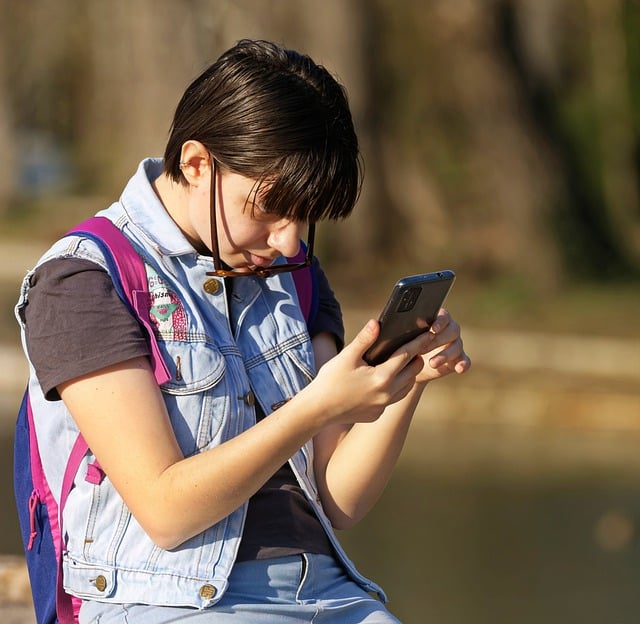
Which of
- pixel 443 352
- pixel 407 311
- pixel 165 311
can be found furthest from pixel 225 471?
pixel 443 352

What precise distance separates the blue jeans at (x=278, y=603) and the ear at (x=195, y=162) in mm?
650

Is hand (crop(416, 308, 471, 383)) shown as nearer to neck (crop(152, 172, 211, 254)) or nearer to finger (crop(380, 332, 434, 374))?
finger (crop(380, 332, 434, 374))

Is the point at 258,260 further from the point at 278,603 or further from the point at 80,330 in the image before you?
the point at 278,603

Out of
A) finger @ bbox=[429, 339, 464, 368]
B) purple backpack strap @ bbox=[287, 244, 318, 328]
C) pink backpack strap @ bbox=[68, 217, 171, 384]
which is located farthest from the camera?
purple backpack strap @ bbox=[287, 244, 318, 328]

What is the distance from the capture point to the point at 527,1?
17.3 m

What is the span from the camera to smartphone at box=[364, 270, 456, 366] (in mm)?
2150

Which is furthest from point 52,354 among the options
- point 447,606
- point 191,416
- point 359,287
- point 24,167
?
point 24,167

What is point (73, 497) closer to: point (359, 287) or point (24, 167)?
point (359, 287)

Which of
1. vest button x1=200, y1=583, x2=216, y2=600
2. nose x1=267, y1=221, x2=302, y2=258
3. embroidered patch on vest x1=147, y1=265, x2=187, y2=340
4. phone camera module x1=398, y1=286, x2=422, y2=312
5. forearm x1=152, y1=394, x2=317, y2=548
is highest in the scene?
nose x1=267, y1=221, x2=302, y2=258

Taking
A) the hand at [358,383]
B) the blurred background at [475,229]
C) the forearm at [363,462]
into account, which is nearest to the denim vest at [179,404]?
the forearm at [363,462]

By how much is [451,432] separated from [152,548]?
6.23 m

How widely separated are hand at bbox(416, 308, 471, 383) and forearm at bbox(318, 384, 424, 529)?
0.20 feet

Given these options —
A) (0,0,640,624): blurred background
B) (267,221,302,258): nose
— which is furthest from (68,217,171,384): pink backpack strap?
(0,0,640,624): blurred background

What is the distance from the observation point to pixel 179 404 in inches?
85.4
